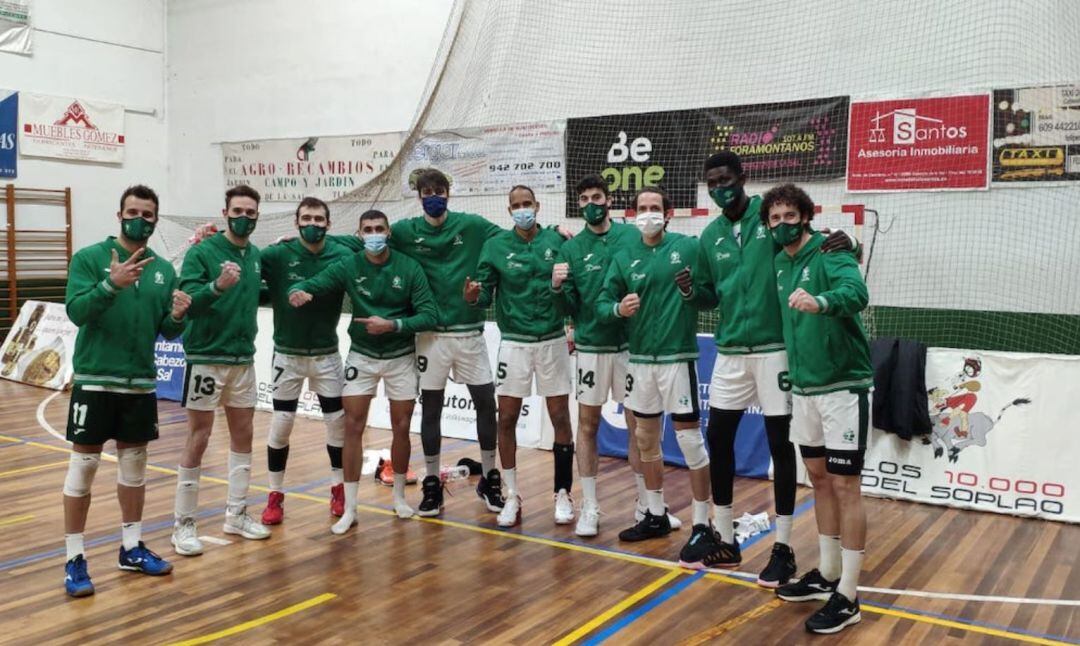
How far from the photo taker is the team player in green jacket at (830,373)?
14.1 feet

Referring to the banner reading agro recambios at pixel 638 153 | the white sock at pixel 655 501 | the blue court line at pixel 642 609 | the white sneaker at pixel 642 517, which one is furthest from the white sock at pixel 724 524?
the banner reading agro recambios at pixel 638 153

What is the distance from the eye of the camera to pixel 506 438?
610 centimetres

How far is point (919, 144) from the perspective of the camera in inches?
344

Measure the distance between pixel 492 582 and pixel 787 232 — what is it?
2451 millimetres

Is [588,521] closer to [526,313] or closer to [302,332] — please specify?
[526,313]

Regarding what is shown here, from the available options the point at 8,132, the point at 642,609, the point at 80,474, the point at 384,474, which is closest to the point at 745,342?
the point at 642,609

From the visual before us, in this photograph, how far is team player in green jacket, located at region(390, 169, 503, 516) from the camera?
19.8ft

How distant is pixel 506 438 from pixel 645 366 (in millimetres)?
1203

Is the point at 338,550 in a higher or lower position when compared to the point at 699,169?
lower

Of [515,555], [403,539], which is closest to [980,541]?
[515,555]

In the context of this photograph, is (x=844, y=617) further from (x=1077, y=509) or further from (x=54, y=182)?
(x=54, y=182)

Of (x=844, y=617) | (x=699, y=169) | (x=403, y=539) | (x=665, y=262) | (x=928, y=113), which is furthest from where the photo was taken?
(x=699, y=169)

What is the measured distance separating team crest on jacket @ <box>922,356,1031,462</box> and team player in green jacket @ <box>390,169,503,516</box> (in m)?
3.50

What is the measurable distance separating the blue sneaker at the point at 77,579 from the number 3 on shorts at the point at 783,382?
3797 millimetres
